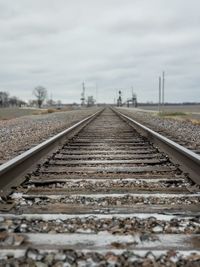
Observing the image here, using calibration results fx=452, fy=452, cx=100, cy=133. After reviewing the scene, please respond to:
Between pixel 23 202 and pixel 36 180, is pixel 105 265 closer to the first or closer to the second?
pixel 23 202

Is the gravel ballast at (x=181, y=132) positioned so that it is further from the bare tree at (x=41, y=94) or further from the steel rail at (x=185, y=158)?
the bare tree at (x=41, y=94)

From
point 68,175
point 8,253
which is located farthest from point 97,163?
point 8,253

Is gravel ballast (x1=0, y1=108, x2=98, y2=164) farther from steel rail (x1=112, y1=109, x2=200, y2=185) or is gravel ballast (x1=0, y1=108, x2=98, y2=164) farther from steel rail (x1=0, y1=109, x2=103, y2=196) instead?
steel rail (x1=112, y1=109, x2=200, y2=185)

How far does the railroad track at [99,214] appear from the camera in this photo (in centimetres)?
286

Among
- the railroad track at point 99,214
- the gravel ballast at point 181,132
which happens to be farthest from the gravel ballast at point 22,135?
the gravel ballast at point 181,132

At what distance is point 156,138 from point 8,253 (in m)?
7.38

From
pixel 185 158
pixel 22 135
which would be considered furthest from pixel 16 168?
pixel 22 135

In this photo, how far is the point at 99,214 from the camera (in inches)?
148

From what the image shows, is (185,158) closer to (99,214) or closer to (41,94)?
(99,214)

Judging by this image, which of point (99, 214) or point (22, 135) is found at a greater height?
point (99, 214)

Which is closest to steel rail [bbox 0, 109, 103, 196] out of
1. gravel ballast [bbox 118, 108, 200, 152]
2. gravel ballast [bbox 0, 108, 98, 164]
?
gravel ballast [bbox 0, 108, 98, 164]

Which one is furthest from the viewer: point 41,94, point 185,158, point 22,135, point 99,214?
point 41,94

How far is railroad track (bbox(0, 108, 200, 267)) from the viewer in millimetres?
2857

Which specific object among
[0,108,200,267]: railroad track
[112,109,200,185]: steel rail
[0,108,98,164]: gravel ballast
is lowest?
[0,108,98,164]: gravel ballast
